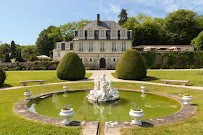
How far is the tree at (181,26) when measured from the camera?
5028 cm

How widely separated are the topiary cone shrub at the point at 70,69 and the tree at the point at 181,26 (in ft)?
139

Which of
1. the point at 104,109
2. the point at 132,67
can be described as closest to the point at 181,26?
the point at 132,67

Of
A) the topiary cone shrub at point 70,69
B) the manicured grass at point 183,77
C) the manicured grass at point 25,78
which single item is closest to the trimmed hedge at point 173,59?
the manicured grass at point 183,77

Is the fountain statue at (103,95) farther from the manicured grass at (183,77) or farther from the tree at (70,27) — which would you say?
the tree at (70,27)

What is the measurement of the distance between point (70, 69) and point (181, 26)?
4578cm

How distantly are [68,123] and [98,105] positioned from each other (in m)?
3.55

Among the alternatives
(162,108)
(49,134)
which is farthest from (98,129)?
(162,108)

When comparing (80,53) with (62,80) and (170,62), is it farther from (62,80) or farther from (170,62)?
(170,62)

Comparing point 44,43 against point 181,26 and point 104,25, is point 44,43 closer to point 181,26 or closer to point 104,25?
point 104,25

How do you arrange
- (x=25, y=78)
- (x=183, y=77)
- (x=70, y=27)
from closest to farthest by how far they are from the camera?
(x=183, y=77), (x=25, y=78), (x=70, y=27)

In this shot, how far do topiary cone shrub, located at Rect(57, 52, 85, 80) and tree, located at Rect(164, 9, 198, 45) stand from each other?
139ft

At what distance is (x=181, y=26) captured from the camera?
2012 inches

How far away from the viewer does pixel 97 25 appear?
41938mm

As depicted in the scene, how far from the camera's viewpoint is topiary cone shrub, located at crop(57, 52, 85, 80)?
20141mm
